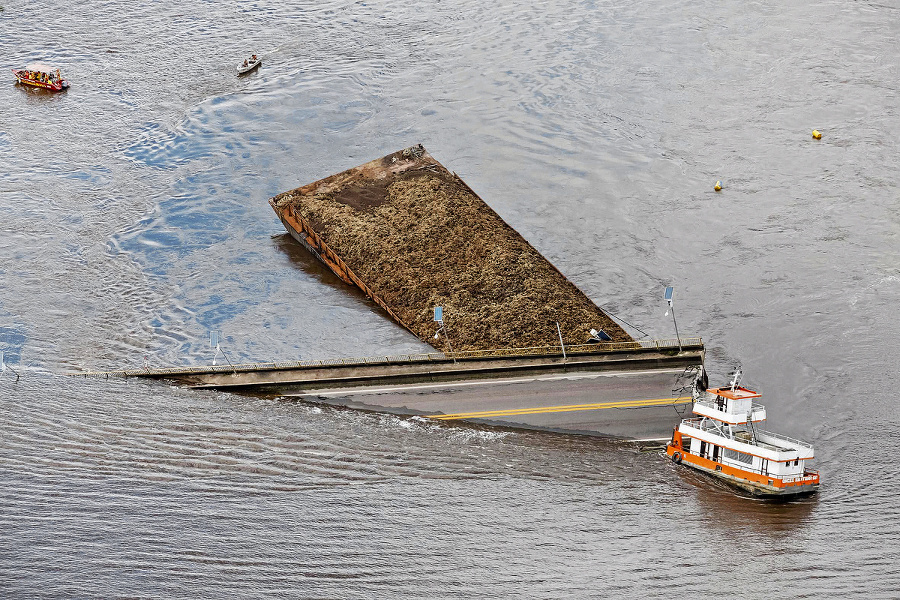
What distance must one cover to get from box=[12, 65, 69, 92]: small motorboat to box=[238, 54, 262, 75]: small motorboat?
1407 centimetres

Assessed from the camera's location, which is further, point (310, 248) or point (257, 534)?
point (310, 248)

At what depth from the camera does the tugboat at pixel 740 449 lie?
3562 centimetres

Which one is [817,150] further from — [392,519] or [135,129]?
[135,129]

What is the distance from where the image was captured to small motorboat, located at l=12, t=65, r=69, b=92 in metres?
77.2

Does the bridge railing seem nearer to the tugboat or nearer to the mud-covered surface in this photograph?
the mud-covered surface

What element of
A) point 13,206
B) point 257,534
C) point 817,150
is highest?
point 817,150

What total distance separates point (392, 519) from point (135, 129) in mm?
46107

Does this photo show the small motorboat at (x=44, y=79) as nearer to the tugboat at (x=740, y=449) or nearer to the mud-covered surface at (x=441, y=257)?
the mud-covered surface at (x=441, y=257)

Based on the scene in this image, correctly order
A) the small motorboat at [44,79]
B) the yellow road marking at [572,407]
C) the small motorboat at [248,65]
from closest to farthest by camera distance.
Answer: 1. the yellow road marking at [572,407]
2. the small motorboat at [44,79]
3. the small motorboat at [248,65]

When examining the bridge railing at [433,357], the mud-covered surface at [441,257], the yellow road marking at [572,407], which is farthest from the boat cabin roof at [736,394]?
the mud-covered surface at [441,257]

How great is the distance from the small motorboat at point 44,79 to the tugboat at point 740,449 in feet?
198

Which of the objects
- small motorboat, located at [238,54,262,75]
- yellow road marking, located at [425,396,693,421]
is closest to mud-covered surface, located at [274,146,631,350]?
yellow road marking, located at [425,396,693,421]

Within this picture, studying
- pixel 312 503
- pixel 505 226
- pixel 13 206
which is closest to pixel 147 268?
pixel 13 206

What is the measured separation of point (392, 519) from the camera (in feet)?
116
